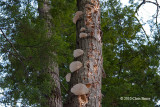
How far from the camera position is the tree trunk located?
207 cm

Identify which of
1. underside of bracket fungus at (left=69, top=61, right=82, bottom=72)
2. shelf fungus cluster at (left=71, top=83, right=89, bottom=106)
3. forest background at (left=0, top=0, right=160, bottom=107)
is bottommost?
shelf fungus cluster at (left=71, top=83, right=89, bottom=106)

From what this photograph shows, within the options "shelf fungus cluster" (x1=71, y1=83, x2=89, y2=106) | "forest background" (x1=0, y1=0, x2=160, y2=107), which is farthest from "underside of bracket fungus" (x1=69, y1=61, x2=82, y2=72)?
"forest background" (x1=0, y1=0, x2=160, y2=107)

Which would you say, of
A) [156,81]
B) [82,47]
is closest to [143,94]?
[156,81]

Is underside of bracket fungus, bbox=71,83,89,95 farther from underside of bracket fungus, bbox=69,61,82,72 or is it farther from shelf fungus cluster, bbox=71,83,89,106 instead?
underside of bracket fungus, bbox=69,61,82,72

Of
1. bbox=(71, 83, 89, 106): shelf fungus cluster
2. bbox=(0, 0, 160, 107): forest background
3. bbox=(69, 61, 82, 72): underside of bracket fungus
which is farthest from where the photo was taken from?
bbox=(0, 0, 160, 107): forest background

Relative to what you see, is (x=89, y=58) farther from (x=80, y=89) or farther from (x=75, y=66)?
(x=80, y=89)

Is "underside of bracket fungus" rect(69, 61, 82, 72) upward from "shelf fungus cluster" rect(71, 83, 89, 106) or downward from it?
upward

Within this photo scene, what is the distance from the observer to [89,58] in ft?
7.70

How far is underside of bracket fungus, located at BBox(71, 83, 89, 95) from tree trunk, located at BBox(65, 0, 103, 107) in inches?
1.4

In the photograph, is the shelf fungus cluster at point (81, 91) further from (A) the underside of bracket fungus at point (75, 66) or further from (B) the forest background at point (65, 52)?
(B) the forest background at point (65, 52)

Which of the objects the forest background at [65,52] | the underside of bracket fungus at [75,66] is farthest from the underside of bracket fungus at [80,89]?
the forest background at [65,52]

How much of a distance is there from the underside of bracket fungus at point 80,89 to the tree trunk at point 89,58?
0.03m

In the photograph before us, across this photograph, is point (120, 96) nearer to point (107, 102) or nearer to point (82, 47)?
point (107, 102)

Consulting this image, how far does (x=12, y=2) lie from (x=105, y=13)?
369 centimetres
